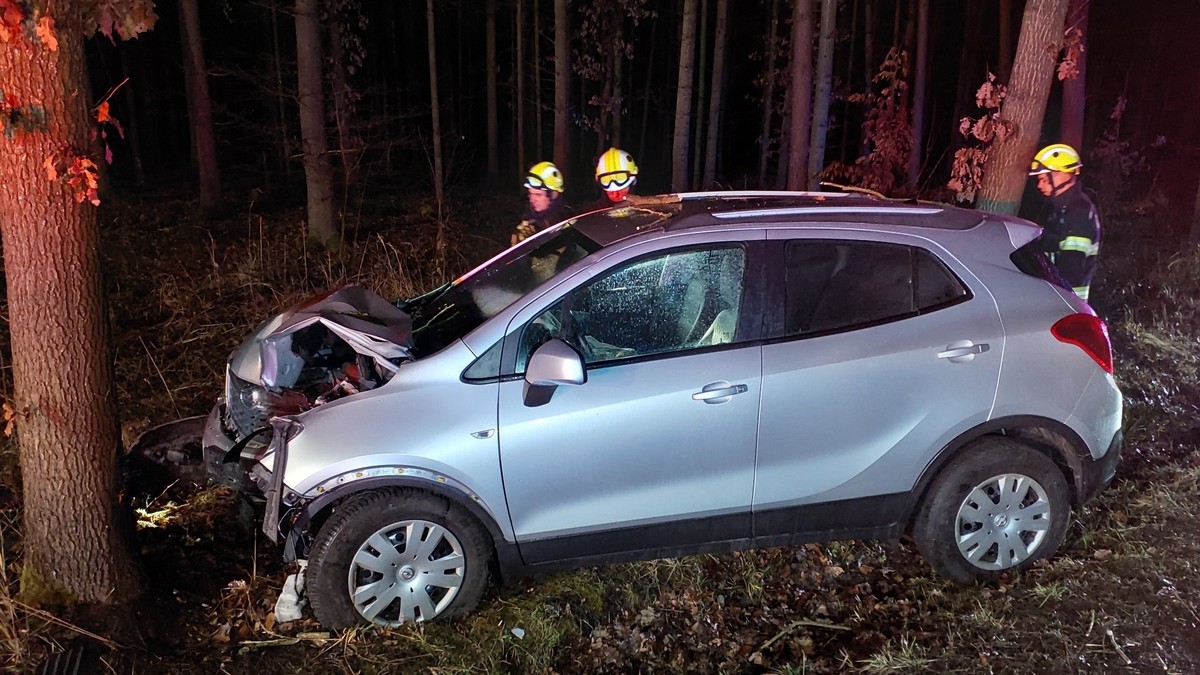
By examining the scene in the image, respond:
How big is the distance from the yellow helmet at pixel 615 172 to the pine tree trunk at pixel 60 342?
394 centimetres

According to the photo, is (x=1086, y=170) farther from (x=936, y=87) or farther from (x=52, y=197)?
(x=52, y=197)

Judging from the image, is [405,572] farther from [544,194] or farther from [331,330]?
[544,194]

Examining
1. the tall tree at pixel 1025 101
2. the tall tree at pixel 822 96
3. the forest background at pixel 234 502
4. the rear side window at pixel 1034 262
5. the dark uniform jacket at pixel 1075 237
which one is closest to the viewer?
the forest background at pixel 234 502

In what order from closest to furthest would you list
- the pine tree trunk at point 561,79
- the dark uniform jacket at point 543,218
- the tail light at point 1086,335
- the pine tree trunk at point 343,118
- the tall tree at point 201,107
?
the tail light at point 1086,335
the dark uniform jacket at point 543,218
the pine tree trunk at point 343,118
the tall tree at point 201,107
the pine tree trunk at point 561,79

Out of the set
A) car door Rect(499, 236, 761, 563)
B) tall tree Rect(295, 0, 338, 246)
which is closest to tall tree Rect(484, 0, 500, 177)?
tall tree Rect(295, 0, 338, 246)

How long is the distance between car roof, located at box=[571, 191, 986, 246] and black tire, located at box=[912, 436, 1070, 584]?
43.9 inches

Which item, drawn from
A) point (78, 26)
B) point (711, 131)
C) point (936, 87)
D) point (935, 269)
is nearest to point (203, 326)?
point (78, 26)

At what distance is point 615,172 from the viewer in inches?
259

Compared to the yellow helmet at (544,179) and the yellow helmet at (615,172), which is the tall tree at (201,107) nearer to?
the yellow helmet at (544,179)

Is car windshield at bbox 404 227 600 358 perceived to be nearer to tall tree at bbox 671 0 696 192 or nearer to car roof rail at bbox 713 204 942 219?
car roof rail at bbox 713 204 942 219

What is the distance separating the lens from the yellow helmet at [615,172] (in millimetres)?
6570

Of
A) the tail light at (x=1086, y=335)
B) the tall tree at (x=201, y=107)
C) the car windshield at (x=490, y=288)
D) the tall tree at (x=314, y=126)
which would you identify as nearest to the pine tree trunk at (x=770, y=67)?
the tall tree at (x=314, y=126)

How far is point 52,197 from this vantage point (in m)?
3.21

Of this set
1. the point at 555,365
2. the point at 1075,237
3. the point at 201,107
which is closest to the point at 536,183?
the point at 555,365
